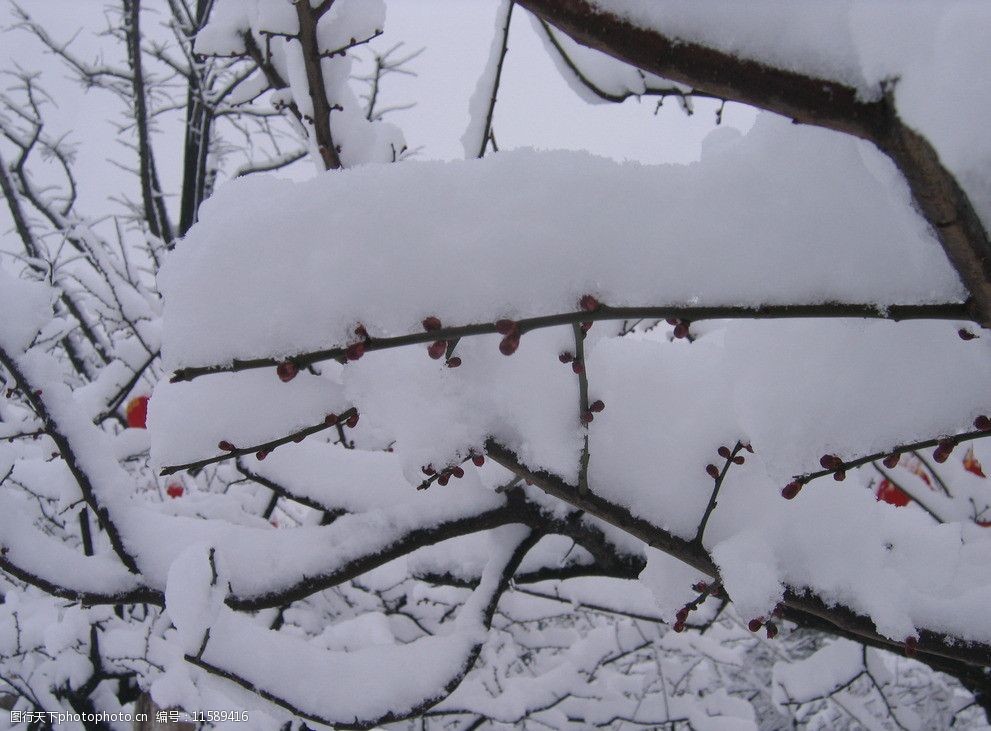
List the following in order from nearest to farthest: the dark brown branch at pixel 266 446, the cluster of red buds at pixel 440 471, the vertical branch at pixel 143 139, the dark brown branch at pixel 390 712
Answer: the dark brown branch at pixel 266 446 < the cluster of red buds at pixel 440 471 < the dark brown branch at pixel 390 712 < the vertical branch at pixel 143 139

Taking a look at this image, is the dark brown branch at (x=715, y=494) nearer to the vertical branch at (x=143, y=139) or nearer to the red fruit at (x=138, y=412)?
the red fruit at (x=138, y=412)

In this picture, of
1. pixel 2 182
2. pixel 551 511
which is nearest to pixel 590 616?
pixel 551 511

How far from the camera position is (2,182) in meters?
4.51

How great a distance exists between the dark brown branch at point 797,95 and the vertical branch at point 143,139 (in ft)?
19.2

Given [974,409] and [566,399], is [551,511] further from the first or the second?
[974,409]

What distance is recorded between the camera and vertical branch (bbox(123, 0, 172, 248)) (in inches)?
219

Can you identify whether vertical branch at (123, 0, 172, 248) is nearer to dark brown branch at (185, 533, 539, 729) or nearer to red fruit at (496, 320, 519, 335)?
dark brown branch at (185, 533, 539, 729)

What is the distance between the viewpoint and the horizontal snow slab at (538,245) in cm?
76

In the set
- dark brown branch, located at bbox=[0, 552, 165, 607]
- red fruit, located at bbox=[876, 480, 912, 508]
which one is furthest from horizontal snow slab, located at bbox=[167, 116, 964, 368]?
red fruit, located at bbox=[876, 480, 912, 508]

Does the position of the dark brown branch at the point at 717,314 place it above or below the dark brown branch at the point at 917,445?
above

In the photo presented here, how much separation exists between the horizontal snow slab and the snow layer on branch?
0.19 metres

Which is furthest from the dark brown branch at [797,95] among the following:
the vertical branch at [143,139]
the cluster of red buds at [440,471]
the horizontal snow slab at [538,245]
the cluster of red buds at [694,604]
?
the vertical branch at [143,139]

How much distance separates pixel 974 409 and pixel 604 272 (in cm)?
58

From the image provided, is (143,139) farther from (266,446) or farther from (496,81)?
(266,446)
